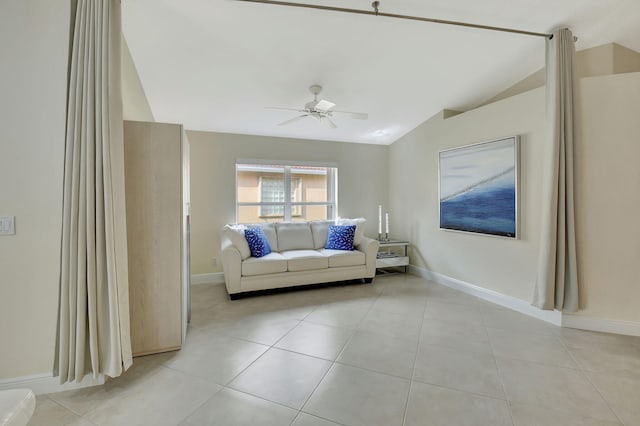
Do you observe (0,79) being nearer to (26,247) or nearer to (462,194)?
(26,247)

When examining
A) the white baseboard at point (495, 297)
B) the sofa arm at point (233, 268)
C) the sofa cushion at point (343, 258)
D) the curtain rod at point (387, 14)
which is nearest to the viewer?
the curtain rod at point (387, 14)

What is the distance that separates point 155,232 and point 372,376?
2013 mm

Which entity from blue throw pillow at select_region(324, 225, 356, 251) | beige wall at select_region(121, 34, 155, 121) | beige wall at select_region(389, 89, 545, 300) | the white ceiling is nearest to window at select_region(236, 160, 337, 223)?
blue throw pillow at select_region(324, 225, 356, 251)

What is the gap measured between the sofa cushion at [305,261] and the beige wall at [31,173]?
2.44 metres

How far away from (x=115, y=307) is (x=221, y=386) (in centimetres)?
87

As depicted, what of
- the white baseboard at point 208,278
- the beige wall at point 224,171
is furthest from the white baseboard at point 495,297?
the white baseboard at point 208,278

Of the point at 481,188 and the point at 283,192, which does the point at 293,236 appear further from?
the point at 481,188

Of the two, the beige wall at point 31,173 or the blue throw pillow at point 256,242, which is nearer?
the beige wall at point 31,173

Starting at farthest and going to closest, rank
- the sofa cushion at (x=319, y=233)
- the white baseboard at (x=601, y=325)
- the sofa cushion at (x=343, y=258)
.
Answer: the sofa cushion at (x=319, y=233) → the sofa cushion at (x=343, y=258) → the white baseboard at (x=601, y=325)

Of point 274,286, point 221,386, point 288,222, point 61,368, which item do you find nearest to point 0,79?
point 61,368

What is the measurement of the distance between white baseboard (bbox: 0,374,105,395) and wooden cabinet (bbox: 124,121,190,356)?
377 mm

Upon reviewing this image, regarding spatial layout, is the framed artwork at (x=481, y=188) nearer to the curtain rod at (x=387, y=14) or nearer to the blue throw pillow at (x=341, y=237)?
the curtain rod at (x=387, y=14)

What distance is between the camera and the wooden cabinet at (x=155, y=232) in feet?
7.52

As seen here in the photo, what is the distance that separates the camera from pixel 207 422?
1.59m
